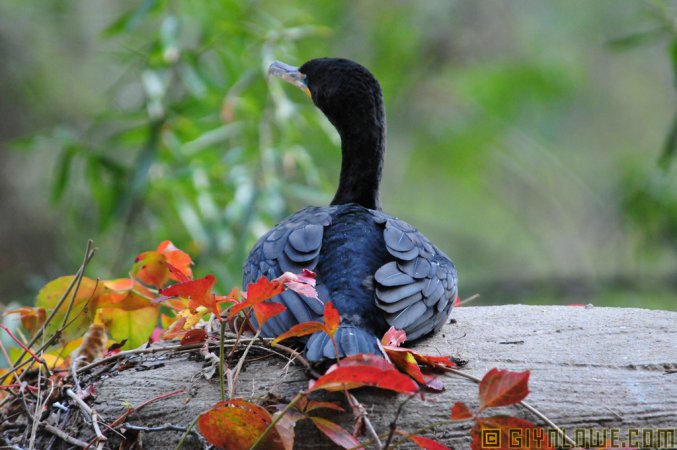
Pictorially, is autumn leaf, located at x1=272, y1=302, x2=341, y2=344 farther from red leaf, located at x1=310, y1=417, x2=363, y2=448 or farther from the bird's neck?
the bird's neck

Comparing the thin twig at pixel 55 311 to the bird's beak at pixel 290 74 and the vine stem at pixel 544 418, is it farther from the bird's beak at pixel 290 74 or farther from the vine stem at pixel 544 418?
the bird's beak at pixel 290 74

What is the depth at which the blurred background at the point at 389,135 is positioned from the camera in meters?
5.27

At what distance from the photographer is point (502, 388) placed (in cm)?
186

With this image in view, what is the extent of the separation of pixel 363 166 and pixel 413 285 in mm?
958

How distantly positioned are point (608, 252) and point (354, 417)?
323 inches

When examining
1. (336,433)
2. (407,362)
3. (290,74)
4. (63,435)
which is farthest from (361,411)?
(290,74)

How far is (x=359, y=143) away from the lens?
3424mm

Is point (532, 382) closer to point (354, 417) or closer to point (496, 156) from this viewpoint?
point (354, 417)

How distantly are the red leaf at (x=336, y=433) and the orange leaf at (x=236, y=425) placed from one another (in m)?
0.11

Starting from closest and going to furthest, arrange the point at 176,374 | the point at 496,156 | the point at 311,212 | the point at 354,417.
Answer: the point at 354,417, the point at 176,374, the point at 311,212, the point at 496,156

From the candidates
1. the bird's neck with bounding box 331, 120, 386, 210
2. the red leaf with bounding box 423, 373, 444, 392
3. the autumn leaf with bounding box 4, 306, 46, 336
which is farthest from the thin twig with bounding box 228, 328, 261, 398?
the bird's neck with bounding box 331, 120, 386, 210

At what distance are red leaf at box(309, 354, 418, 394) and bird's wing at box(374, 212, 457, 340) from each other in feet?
2.02

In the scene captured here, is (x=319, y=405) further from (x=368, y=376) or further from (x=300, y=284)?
(x=300, y=284)

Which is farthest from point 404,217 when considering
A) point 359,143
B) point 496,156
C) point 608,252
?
point 359,143
